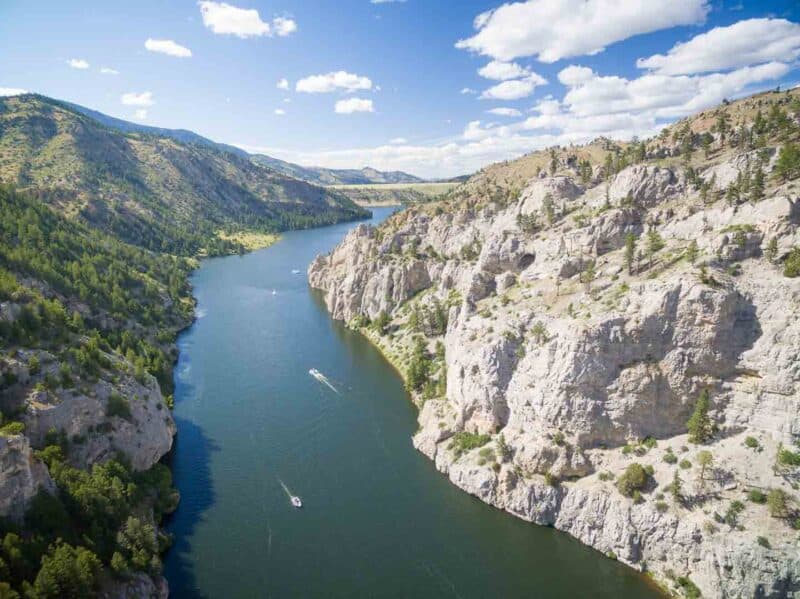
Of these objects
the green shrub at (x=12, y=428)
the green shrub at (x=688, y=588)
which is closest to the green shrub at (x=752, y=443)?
the green shrub at (x=688, y=588)

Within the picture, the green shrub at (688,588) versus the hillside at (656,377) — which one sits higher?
the hillside at (656,377)

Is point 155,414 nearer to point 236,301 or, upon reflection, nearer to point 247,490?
point 247,490

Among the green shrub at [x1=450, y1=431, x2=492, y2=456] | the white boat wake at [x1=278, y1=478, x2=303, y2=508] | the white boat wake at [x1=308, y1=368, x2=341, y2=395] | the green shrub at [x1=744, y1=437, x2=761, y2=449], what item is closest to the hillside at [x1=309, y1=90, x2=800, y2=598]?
the green shrub at [x1=744, y1=437, x2=761, y2=449]

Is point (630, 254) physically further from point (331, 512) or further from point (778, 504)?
point (331, 512)

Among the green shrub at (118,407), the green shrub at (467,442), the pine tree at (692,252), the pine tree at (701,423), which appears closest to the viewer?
the pine tree at (701,423)

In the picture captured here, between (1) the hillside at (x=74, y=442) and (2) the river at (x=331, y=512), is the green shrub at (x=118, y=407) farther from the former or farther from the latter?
(2) the river at (x=331, y=512)

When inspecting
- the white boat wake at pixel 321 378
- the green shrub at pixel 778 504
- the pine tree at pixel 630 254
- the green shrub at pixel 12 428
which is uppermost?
the pine tree at pixel 630 254

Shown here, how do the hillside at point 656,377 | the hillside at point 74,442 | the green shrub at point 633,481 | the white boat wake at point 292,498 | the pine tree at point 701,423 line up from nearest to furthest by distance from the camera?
the hillside at point 74,442 → the hillside at point 656,377 → the pine tree at point 701,423 → the green shrub at point 633,481 → the white boat wake at point 292,498
